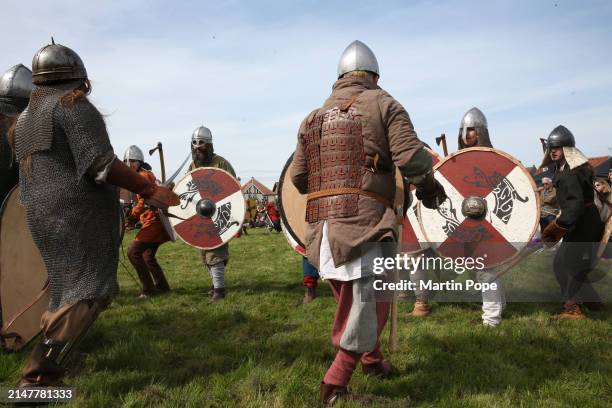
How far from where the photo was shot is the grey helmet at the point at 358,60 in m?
2.66

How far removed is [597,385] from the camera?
263 centimetres

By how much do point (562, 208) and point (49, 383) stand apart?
3916 millimetres

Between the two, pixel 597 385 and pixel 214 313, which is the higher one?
pixel 214 313

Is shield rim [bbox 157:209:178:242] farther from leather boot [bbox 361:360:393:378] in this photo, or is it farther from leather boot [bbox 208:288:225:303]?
leather boot [bbox 361:360:393:378]

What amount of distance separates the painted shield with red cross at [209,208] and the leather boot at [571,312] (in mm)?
3100

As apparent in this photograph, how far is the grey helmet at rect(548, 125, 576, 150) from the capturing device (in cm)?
425

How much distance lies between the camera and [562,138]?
4266 mm

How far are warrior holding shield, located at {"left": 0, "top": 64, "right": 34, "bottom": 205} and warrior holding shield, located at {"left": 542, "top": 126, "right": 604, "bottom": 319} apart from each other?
4.19 meters

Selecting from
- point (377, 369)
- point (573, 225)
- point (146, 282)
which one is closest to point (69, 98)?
point (377, 369)

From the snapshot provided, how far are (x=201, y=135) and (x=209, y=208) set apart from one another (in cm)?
98

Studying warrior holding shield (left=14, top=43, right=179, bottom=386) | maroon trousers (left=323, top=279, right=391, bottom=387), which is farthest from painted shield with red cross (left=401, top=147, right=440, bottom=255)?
warrior holding shield (left=14, top=43, right=179, bottom=386)

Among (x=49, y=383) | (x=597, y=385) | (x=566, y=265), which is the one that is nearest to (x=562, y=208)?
(x=566, y=265)

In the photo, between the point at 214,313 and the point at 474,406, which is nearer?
the point at 474,406

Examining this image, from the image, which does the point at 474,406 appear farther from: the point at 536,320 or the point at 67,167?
the point at 67,167
